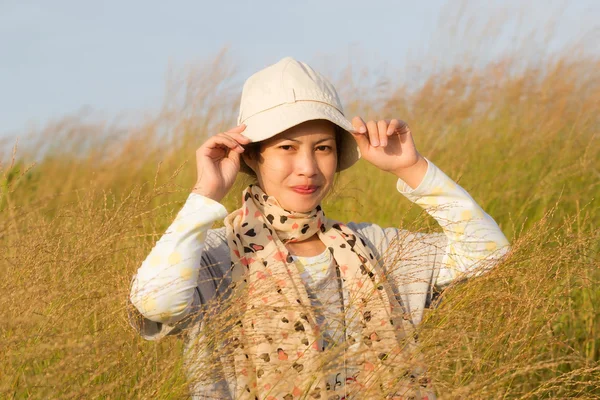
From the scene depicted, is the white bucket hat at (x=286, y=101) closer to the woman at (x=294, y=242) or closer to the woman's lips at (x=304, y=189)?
the woman at (x=294, y=242)

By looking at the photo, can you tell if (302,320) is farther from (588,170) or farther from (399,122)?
(588,170)

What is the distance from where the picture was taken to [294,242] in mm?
2980

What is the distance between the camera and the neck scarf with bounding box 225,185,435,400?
2.15 metres

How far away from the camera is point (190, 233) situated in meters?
2.49

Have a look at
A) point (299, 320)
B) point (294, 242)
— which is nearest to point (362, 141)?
point (294, 242)

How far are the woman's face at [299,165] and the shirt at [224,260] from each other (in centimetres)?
24

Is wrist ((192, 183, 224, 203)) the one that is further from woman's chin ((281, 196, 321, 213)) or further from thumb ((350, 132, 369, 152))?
thumb ((350, 132, 369, 152))

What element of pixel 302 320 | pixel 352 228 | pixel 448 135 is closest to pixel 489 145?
pixel 448 135

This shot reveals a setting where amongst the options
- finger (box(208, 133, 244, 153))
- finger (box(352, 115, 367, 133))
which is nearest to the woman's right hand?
finger (box(208, 133, 244, 153))

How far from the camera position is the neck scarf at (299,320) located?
2.15 metres

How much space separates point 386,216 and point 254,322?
2.75 metres

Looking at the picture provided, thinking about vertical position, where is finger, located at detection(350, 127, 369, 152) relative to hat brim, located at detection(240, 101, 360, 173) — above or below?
below

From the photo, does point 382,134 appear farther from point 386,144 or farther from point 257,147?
point 257,147

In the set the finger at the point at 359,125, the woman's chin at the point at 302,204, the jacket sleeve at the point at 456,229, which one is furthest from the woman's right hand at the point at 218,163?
the jacket sleeve at the point at 456,229
